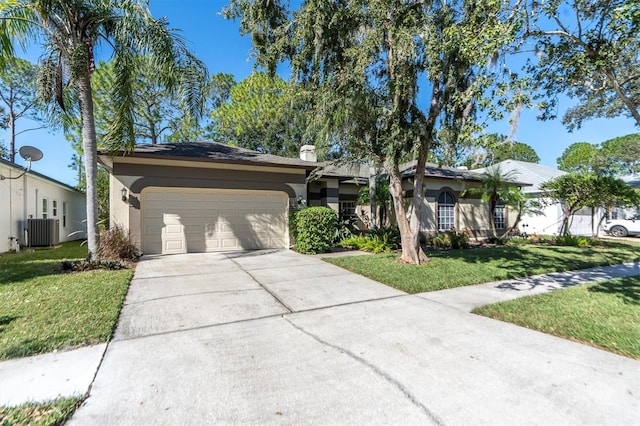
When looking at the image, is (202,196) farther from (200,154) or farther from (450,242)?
(450,242)

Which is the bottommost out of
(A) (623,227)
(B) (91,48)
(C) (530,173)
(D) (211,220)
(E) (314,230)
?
(A) (623,227)

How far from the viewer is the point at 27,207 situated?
12086 millimetres

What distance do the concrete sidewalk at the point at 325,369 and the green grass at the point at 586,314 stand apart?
33 cm

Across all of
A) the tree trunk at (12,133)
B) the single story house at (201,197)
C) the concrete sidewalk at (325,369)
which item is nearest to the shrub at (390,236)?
the single story house at (201,197)

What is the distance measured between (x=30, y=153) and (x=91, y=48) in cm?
494

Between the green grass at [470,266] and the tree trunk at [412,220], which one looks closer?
the green grass at [470,266]

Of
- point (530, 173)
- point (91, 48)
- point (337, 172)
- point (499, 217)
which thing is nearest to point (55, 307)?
point (91, 48)

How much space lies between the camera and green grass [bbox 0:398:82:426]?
222cm

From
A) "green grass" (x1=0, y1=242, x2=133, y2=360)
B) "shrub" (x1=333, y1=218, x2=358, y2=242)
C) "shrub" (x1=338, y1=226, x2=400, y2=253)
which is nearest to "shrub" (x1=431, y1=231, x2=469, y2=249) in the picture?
"shrub" (x1=338, y1=226, x2=400, y2=253)

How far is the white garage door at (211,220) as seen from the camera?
10.1 m

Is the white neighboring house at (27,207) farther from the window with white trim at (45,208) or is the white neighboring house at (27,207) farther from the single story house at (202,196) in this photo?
the single story house at (202,196)

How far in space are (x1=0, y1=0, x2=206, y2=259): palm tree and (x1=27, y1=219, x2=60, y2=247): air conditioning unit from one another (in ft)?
21.5

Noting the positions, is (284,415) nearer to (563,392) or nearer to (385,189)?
(563,392)

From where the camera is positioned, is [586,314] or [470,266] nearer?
[586,314]
